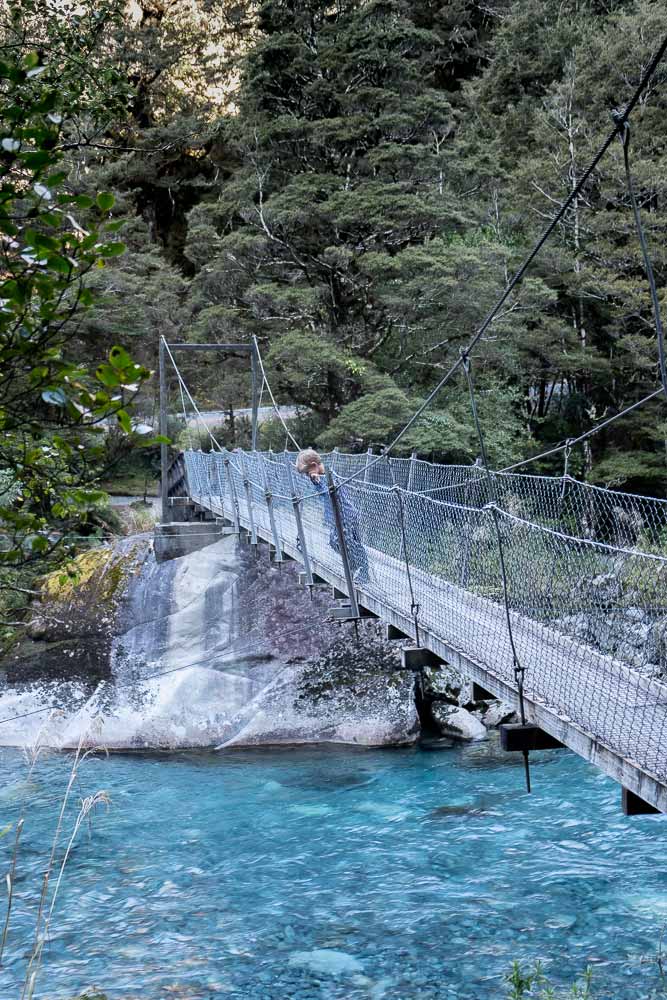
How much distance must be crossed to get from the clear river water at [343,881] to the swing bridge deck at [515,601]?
48.4 inches

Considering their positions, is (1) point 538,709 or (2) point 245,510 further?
(2) point 245,510

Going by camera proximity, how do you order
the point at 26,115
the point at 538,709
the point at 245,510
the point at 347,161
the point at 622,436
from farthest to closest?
the point at 622,436 < the point at 347,161 < the point at 245,510 < the point at 538,709 < the point at 26,115

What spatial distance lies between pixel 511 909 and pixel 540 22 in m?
14.8

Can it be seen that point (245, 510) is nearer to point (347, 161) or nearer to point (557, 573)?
point (557, 573)

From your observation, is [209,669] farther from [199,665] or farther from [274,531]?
[274,531]

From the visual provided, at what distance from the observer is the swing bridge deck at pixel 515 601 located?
2906 mm

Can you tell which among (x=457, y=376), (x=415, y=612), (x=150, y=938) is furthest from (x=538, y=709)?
(x=457, y=376)

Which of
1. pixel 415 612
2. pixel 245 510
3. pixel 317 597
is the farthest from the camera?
pixel 317 597

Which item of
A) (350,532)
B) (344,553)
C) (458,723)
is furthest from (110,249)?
(458,723)

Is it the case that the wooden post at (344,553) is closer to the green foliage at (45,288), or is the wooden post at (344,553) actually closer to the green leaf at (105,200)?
the green foliage at (45,288)

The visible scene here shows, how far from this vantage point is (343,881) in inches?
192

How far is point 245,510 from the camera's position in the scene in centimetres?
776

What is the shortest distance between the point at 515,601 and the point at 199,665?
4503mm

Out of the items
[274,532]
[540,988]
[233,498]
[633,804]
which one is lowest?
[540,988]
